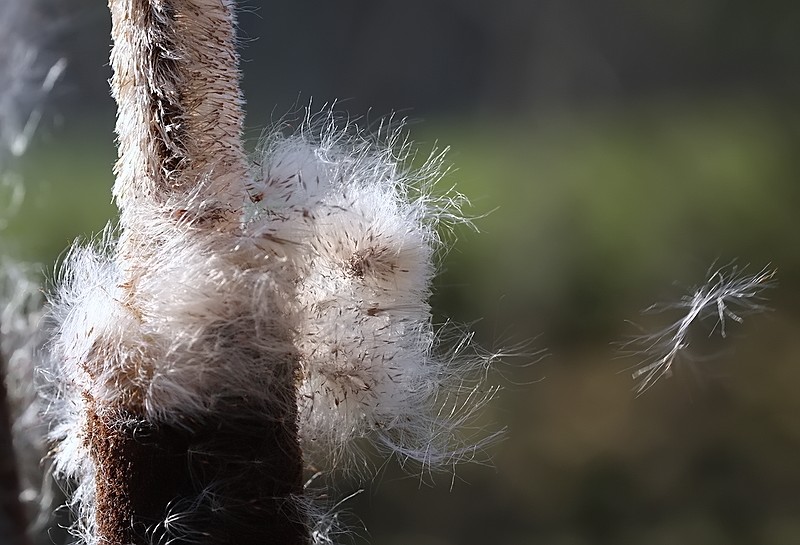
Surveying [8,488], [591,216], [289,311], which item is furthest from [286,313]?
[591,216]

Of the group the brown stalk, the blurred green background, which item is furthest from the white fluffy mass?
the blurred green background

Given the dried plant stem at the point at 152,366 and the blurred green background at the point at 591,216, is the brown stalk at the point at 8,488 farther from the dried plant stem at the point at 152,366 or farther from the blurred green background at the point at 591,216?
the blurred green background at the point at 591,216

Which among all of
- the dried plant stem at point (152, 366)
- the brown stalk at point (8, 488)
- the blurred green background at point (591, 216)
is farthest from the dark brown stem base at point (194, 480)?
the blurred green background at point (591, 216)

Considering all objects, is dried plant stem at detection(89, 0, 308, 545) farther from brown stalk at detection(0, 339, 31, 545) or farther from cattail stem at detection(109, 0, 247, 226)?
brown stalk at detection(0, 339, 31, 545)

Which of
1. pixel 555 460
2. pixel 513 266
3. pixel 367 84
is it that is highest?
pixel 367 84

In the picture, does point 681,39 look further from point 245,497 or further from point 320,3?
point 245,497

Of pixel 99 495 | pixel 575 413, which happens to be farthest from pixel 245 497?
pixel 575 413
